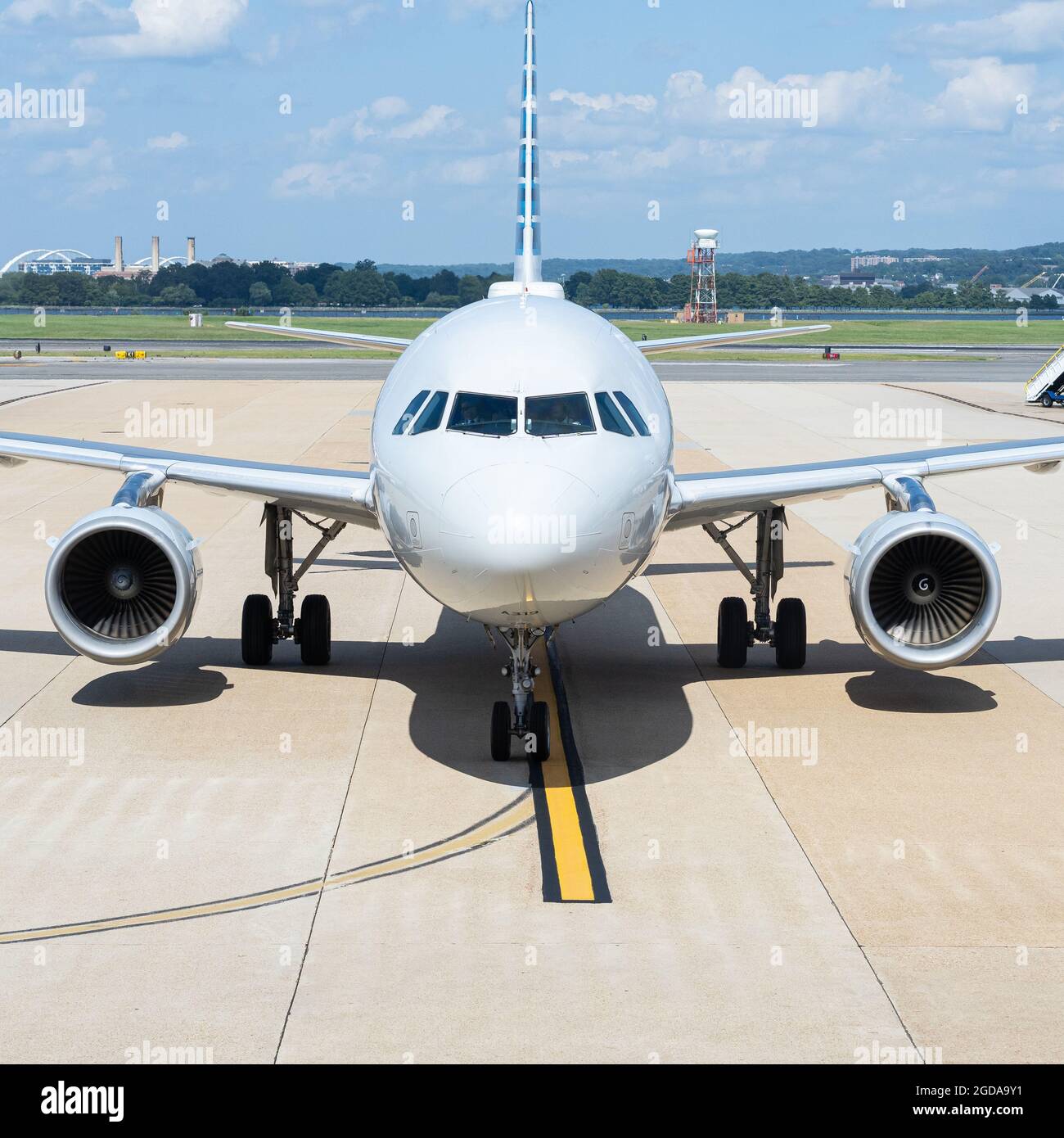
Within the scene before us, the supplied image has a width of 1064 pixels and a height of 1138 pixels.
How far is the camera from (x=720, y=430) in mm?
44375

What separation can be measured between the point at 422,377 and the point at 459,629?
575cm

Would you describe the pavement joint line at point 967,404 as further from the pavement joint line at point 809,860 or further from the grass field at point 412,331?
the grass field at point 412,331

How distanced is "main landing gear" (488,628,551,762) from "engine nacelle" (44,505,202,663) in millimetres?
3474

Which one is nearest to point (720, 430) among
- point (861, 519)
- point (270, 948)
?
point (861, 519)

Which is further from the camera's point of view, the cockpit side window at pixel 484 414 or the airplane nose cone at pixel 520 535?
the cockpit side window at pixel 484 414

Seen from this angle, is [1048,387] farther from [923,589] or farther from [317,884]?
[317,884]

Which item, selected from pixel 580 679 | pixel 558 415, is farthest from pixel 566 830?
pixel 580 679

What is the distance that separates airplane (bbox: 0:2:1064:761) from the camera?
11.6m

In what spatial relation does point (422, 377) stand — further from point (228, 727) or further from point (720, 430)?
point (720, 430)

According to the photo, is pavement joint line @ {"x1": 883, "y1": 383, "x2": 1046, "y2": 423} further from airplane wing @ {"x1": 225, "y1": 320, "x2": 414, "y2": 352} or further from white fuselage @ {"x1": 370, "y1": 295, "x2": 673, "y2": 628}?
white fuselage @ {"x1": 370, "y1": 295, "x2": 673, "y2": 628}

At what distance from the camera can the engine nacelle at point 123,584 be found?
1450 cm

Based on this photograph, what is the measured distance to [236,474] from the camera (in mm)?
15766

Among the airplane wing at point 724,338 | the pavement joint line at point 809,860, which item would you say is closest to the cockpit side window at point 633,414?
the pavement joint line at point 809,860

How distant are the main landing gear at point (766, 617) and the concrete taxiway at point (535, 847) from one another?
0.29m
